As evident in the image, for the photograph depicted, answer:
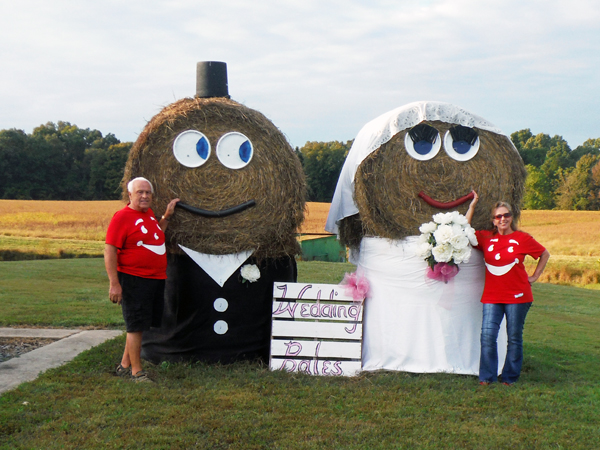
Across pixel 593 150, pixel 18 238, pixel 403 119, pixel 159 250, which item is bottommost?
pixel 18 238

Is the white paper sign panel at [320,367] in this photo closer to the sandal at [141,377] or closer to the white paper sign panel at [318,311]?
the white paper sign panel at [318,311]

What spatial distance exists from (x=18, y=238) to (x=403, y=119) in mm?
18725

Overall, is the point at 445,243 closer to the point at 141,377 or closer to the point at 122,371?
the point at 141,377

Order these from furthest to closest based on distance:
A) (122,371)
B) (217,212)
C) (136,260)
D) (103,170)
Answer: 1. (103,170)
2. (217,212)
3. (122,371)
4. (136,260)

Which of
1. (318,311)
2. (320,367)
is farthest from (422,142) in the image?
(320,367)

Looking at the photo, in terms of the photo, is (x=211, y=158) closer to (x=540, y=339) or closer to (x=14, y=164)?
(x=540, y=339)

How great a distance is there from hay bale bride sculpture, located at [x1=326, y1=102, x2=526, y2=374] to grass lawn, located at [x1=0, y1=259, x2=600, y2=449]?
28 centimetres

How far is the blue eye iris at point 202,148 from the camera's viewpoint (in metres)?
5.32

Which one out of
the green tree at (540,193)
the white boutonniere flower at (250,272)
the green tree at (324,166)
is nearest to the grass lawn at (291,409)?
the white boutonniere flower at (250,272)

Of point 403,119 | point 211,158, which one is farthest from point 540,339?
point 211,158

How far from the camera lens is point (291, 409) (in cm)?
426

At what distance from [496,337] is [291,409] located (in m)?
2.01

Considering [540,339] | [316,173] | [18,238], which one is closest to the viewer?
[540,339]

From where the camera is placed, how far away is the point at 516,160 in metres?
5.43
